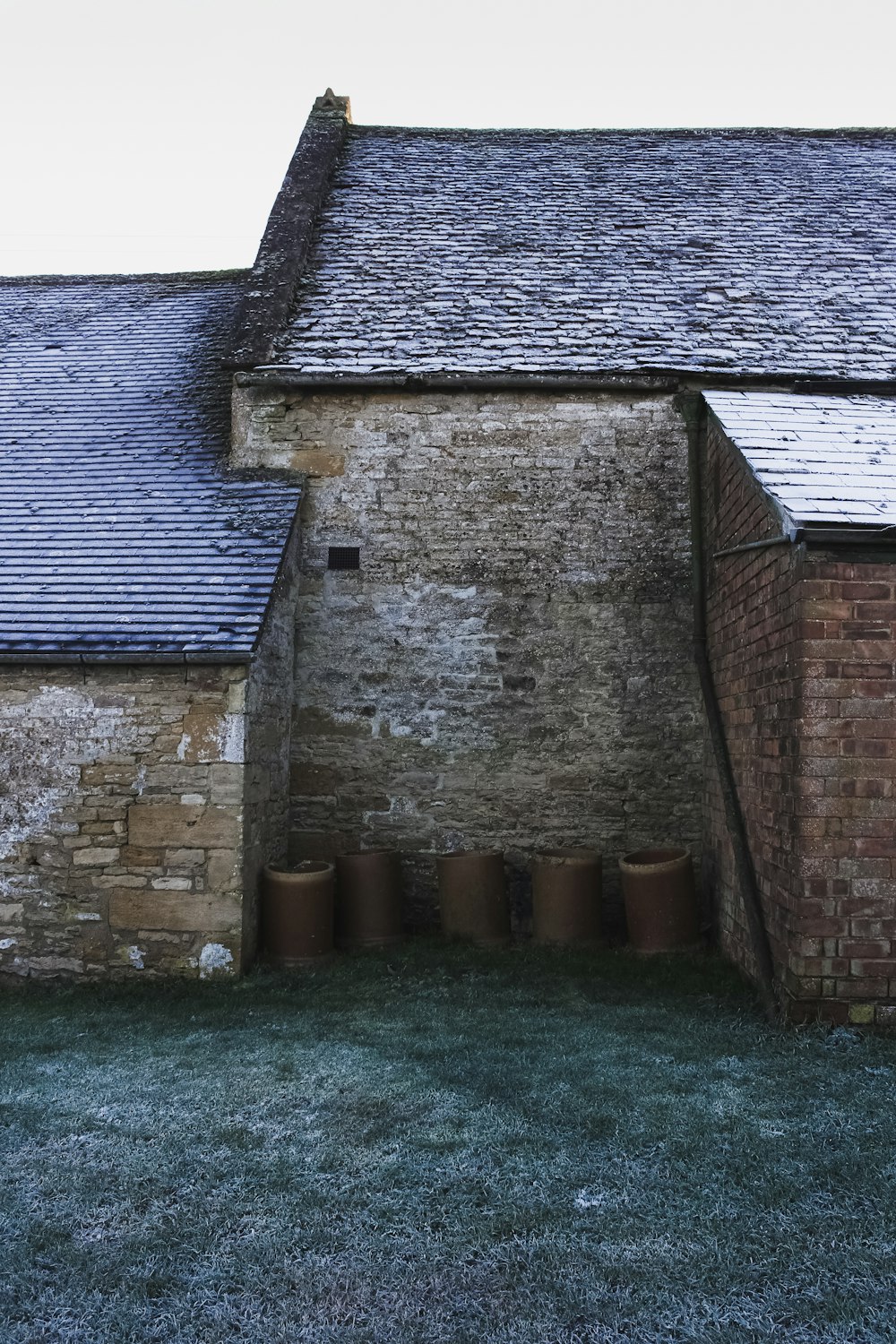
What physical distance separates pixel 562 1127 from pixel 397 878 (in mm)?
3521

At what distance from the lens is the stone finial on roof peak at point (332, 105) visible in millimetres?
12227

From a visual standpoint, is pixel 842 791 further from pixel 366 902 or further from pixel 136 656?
pixel 136 656

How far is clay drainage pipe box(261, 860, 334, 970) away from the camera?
669 centimetres

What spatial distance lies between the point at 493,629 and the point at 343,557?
1.39 meters

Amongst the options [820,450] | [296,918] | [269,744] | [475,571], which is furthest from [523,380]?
[296,918]

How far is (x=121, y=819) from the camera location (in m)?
6.38

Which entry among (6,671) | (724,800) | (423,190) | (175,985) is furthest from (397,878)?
(423,190)

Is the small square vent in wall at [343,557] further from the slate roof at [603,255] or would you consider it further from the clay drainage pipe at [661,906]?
the clay drainage pipe at [661,906]

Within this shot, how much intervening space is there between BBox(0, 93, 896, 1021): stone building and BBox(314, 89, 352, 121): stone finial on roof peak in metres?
1.78

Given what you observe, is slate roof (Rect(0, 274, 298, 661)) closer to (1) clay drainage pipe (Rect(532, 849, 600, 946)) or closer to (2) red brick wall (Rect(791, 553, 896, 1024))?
(1) clay drainage pipe (Rect(532, 849, 600, 946))

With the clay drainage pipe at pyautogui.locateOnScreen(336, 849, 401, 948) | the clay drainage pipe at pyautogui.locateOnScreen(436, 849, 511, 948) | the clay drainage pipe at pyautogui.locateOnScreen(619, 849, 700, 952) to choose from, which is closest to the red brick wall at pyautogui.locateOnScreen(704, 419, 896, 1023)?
the clay drainage pipe at pyautogui.locateOnScreen(619, 849, 700, 952)

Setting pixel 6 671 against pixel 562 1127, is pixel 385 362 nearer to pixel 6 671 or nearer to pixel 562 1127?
pixel 6 671

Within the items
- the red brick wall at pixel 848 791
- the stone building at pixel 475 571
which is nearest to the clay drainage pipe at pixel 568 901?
the stone building at pixel 475 571

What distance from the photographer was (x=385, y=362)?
8078 mm
